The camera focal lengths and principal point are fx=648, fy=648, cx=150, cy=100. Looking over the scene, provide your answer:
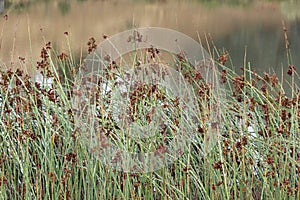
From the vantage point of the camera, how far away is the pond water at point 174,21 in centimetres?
1510

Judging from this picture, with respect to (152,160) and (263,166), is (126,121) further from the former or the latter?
(263,166)

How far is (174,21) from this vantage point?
1866 cm

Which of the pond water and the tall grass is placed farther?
the pond water

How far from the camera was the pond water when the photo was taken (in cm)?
1510

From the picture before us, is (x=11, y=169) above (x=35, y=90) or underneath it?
underneath

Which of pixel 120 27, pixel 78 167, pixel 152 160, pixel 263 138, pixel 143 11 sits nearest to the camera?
pixel 152 160

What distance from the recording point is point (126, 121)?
116 inches

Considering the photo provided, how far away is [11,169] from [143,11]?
18.2m

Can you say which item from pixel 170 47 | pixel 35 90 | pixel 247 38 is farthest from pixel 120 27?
pixel 35 90

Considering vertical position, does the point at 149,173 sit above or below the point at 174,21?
above

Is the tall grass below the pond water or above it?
above

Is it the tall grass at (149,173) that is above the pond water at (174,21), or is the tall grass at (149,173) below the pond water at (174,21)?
above

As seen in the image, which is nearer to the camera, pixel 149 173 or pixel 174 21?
pixel 149 173

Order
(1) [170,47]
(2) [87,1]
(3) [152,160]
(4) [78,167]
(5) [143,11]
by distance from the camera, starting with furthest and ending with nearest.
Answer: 1. (2) [87,1]
2. (5) [143,11]
3. (1) [170,47]
4. (4) [78,167]
5. (3) [152,160]
